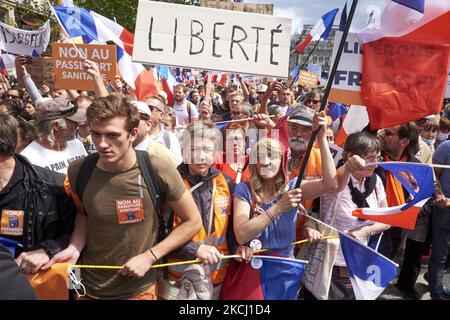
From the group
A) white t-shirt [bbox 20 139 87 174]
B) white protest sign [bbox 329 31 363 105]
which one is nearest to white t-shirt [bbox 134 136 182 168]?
white t-shirt [bbox 20 139 87 174]


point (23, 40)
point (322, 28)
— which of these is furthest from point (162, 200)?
point (322, 28)

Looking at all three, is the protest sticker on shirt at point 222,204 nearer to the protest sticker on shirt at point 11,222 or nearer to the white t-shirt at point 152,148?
the white t-shirt at point 152,148

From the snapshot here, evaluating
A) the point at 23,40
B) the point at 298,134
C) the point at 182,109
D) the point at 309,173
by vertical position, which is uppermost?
the point at 23,40

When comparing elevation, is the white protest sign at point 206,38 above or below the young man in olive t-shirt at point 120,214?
above

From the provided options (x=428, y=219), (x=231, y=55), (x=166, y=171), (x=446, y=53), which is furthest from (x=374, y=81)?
(x=428, y=219)

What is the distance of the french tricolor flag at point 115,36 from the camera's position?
186 inches

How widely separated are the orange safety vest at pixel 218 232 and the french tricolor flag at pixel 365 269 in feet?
2.68

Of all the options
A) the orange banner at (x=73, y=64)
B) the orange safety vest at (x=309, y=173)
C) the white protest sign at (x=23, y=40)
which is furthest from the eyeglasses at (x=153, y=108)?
the white protest sign at (x=23, y=40)

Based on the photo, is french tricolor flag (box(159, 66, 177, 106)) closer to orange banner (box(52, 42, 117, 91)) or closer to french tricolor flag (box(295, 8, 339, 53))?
french tricolor flag (box(295, 8, 339, 53))

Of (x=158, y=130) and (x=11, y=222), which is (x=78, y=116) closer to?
(x=158, y=130)

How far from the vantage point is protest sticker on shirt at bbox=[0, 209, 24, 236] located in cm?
194

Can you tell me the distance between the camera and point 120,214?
Result: 6.57ft

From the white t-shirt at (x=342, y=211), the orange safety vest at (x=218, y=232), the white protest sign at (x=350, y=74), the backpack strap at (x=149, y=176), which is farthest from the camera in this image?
the white protest sign at (x=350, y=74)

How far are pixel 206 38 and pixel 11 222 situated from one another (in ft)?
6.35
